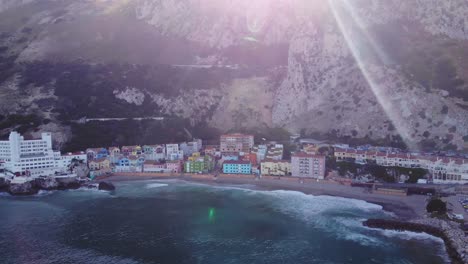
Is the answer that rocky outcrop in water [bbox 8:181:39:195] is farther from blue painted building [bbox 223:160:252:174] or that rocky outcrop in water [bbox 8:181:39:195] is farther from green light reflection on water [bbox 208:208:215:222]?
blue painted building [bbox 223:160:252:174]

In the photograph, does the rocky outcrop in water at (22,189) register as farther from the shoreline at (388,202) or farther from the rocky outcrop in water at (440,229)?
the rocky outcrop in water at (440,229)

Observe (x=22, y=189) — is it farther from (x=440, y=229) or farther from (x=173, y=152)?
(x=440, y=229)

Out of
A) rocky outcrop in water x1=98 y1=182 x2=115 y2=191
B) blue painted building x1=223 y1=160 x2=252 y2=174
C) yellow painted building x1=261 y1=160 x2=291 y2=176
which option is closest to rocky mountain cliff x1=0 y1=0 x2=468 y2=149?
yellow painted building x1=261 y1=160 x2=291 y2=176

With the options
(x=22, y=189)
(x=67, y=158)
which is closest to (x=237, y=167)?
(x=67, y=158)

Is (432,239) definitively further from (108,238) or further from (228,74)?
(228,74)

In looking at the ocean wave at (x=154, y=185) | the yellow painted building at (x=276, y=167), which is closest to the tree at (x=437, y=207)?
the yellow painted building at (x=276, y=167)
